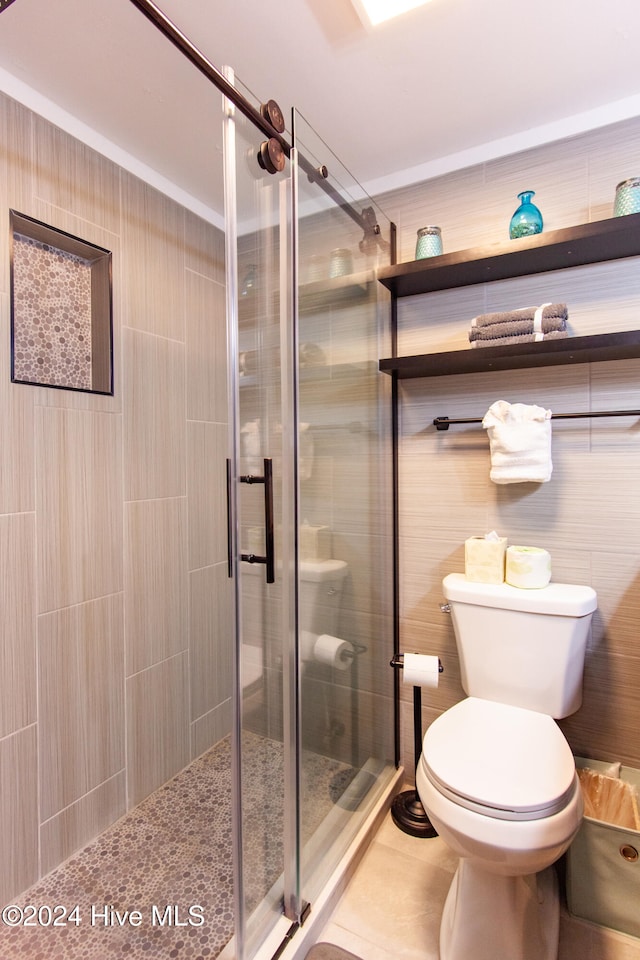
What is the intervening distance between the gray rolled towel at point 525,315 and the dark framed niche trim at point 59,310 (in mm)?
1287

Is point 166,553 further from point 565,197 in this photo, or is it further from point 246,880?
point 565,197

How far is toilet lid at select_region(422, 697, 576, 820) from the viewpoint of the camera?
1.12 m

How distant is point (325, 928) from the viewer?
137 centimetres

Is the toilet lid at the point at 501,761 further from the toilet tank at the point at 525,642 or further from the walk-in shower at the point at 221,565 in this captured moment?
the walk-in shower at the point at 221,565

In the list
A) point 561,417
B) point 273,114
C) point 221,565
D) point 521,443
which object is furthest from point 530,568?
point 273,114

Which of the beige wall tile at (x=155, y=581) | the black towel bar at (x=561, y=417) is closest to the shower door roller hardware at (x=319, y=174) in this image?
the black towel bar at (x=561, y=417)

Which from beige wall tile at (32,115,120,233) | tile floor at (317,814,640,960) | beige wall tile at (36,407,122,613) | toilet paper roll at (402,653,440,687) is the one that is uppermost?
beige wall tile at (32,115,120,233)

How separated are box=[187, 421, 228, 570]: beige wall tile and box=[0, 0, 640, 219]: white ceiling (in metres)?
1.07

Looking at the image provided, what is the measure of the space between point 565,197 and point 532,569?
1254 mm

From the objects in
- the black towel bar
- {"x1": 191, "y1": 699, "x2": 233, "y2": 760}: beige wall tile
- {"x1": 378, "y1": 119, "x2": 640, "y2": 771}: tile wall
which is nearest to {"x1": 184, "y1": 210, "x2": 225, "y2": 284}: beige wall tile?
{"x1": 378, "y1": 119, "x2": 640, "y2": 771}: tile wall

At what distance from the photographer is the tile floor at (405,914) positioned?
1.30m

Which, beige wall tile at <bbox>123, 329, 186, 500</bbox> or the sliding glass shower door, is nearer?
the sliding glass shower door

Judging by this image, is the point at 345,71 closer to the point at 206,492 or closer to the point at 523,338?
the point at 523,338

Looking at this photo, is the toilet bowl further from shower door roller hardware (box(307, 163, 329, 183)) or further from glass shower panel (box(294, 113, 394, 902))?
shower door roller hardware (box(307, 163, 329, 183))
